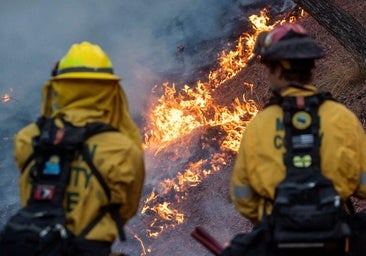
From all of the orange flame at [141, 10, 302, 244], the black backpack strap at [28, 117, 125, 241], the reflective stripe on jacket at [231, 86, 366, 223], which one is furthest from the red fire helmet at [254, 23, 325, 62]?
the orange flame at [141, 10, 302, 244]

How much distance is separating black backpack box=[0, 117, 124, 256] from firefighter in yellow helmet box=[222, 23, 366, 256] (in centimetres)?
71

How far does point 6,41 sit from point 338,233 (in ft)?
37.5

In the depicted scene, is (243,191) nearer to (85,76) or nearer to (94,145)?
(94,145)

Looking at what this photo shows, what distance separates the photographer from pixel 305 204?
2.93 m

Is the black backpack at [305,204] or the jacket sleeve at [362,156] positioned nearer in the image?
the black backpack at [305,204]

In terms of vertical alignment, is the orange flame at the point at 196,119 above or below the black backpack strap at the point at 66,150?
below

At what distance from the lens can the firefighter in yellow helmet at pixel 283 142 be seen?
301 centimetres

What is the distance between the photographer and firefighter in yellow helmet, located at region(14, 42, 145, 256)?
9.74 feet

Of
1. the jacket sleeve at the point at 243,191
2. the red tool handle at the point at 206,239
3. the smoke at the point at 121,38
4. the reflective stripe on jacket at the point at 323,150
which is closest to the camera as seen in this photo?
the reflective stripe on jacket at the point at 323,150

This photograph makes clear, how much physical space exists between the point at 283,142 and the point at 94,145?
0.96 m

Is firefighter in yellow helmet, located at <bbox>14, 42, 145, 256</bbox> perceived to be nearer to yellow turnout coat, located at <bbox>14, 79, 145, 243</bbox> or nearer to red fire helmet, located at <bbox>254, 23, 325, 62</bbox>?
yellow turnout coat, located at <bbox>14, 79, 145, 243</bbox>

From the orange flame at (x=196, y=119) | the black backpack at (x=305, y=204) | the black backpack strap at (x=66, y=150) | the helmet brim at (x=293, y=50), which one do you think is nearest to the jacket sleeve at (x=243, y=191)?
the black backpack at (x=305, y=204)

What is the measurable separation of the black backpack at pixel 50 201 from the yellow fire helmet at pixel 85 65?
248 millimetres

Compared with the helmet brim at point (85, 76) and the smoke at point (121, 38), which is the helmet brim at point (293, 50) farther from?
the smoke at point (121, 38)
